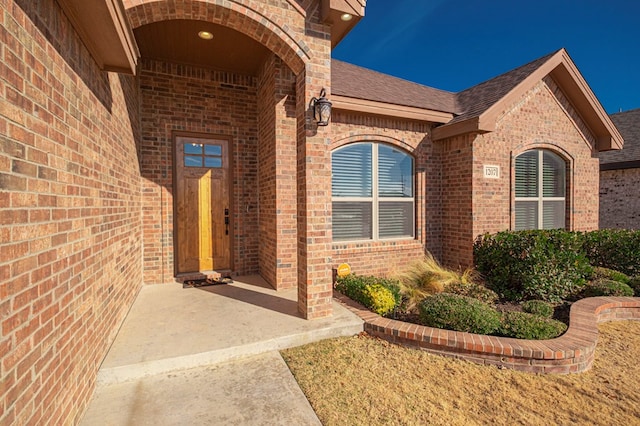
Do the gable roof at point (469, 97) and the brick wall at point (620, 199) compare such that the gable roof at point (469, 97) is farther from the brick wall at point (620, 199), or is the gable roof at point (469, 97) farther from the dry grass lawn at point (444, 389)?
the dry grass lawn at point (444, 389)

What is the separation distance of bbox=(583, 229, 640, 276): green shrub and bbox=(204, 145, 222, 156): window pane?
805 centimetres

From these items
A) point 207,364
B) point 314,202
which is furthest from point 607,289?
point 207,364

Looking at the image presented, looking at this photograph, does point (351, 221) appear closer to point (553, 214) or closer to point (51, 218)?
point (51, 218)

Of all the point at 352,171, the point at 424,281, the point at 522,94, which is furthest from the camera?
the point at 522,94

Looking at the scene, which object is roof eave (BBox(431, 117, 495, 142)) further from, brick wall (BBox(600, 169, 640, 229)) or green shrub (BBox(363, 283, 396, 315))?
brick wall (BBox(600, 169, 640, 229))

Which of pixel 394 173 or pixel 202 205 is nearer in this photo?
pixel 202 205

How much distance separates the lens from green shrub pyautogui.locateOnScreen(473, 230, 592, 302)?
15.9 ft

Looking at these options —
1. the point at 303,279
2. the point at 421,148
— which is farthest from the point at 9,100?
the point at 421,148

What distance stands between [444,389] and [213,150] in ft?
17.1

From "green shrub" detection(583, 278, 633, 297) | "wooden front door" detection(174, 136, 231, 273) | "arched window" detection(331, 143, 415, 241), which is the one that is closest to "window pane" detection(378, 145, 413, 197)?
"arched window" detection(331, 143, 415, 241)

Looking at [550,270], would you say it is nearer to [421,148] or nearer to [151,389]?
[421,148]

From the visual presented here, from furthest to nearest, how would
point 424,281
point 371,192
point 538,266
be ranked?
point 371,192, point 424,281, point 538,266

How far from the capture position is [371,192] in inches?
238

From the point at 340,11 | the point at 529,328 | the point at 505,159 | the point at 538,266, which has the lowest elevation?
the point at 529,328
